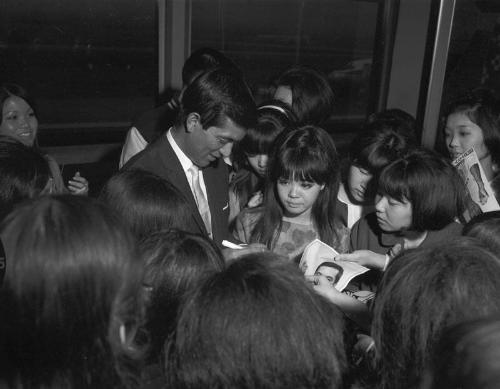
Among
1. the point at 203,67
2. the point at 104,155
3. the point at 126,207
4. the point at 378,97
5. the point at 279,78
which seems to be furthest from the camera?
the point at 378,97

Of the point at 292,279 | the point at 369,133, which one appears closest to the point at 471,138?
the point at 369,133

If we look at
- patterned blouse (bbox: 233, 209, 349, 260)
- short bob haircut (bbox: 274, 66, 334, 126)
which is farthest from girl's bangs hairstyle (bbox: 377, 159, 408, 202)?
short bob haircut (bbox: 274, 66, 334, 126)

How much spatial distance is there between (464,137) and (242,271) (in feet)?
5.95

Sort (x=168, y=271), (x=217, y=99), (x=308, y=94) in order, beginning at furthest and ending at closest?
(x=308, y=94) < (x=217, y=99) < (x=168, y=271)

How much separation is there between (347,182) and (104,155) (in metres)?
2.00

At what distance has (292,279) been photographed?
3.19 ft

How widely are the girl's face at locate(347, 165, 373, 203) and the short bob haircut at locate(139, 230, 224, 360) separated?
43.8 inches

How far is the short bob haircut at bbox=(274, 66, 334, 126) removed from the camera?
2.67 meters

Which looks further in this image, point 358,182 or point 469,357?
point 358,182

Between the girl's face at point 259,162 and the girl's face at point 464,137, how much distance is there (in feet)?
3.01

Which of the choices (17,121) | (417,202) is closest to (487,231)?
(417,202)

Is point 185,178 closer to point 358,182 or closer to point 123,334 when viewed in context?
point 358,182

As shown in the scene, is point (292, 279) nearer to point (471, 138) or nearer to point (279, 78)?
point (471, 138)

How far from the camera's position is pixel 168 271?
1204mm
